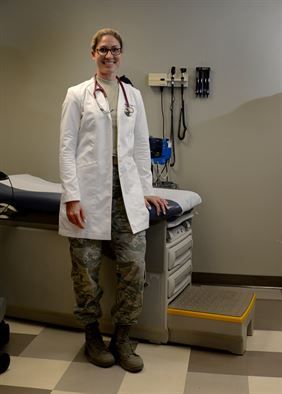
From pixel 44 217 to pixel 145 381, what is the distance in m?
1.07

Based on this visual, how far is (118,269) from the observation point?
2.46 meters

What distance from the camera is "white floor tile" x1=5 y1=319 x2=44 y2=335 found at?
287 centimetres

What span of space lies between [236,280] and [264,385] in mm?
1484

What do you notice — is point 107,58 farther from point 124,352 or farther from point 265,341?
point 265,341

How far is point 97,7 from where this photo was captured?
12.0 feet

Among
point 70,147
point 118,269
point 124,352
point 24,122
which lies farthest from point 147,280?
point 24,122

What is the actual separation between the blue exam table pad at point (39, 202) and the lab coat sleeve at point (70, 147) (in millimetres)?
393

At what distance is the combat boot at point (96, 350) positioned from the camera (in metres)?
2.44

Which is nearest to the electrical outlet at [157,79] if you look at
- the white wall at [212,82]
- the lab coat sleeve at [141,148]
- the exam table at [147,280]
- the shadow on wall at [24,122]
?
the white wall at [212,82]

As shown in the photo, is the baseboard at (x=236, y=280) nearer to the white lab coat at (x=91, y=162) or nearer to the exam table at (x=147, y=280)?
the exam table at (x=147, y=280)

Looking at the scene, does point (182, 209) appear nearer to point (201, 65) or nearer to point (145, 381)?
point (145, 381)

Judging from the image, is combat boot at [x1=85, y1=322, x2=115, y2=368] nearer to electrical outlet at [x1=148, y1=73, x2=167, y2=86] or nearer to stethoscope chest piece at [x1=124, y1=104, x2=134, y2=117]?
stethoscope chest piece at [x1=124, y1=104, x2=134, y2=117]

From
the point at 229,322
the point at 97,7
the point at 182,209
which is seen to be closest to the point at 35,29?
the point at 97,7

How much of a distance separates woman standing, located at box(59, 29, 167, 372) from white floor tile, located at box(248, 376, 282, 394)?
1.71 ft
